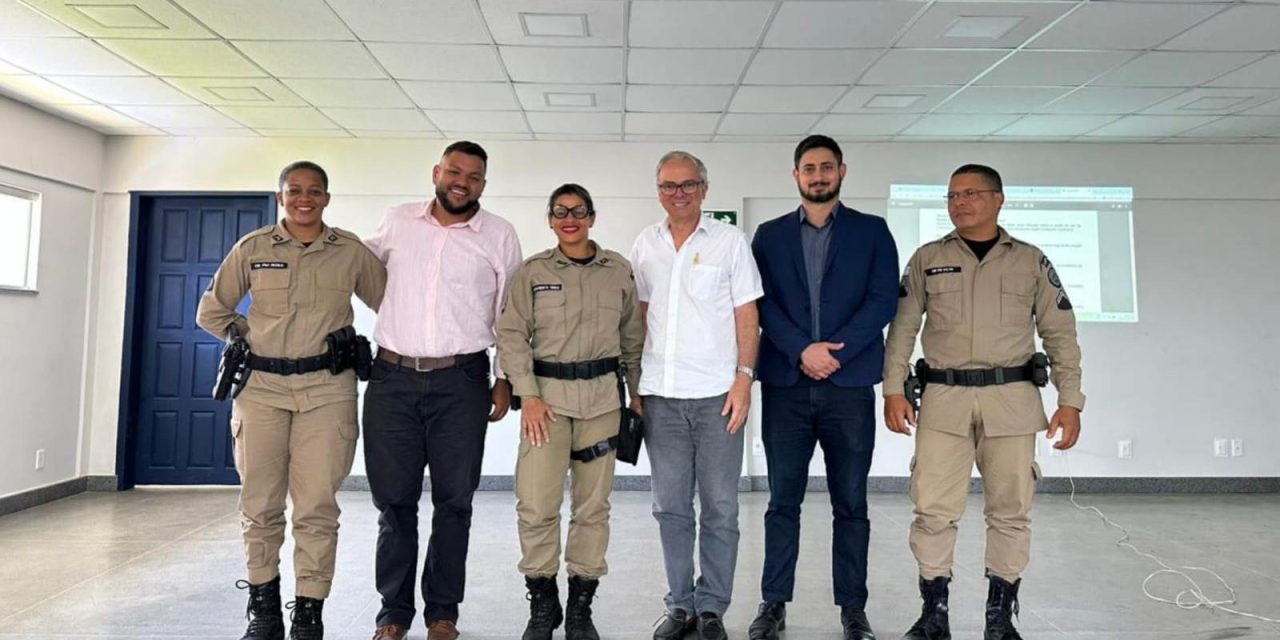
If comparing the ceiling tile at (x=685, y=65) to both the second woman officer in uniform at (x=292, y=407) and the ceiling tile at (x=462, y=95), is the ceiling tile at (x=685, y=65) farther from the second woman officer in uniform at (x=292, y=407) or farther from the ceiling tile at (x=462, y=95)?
the second woman officer in uniform at (x=292, y=407)

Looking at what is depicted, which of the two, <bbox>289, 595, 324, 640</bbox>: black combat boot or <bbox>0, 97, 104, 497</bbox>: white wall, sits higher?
<bbox>0, 97, 104, 497</bbox>: white wall

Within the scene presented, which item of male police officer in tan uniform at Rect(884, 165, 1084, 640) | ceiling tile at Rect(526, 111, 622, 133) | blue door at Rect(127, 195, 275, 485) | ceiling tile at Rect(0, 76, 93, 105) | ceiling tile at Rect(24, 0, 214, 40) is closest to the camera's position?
male police officer in tan uniform at Rect(884, 165, 1084, 640)

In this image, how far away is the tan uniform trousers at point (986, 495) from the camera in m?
2.51

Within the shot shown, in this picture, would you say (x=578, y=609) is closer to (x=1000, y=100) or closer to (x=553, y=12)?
(x=553, y=12)

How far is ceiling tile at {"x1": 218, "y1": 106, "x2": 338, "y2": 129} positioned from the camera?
5082 mm

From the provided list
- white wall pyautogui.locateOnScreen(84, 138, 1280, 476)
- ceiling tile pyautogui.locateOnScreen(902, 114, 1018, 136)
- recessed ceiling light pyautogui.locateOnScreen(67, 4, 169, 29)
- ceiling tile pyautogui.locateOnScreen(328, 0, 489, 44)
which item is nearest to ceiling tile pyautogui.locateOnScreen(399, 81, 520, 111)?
ceiling tile pyautogui.locateOnScreen(328, 0, 489, 44)

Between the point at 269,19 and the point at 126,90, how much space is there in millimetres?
1837

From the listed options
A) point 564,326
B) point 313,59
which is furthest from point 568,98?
point 564,326

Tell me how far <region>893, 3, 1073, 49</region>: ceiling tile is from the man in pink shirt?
2557 millimetres

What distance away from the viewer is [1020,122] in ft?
17.7

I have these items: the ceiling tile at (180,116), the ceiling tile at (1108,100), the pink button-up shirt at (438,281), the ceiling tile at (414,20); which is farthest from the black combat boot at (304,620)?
the ceiling tile at (1108,100)

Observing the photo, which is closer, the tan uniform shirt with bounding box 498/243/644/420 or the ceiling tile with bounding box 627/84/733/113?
the tan uniform shirt with bounding box 498/243/644/420

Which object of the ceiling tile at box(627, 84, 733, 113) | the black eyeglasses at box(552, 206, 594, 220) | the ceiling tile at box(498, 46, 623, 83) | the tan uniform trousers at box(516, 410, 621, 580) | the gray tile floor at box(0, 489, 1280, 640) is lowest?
the gray tile floor at box(0, 489, 1280, 640)

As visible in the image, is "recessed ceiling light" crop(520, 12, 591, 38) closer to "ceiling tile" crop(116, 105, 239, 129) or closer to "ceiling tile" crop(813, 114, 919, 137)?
"ceiling tile" crop(813, 114, 919, 137)
